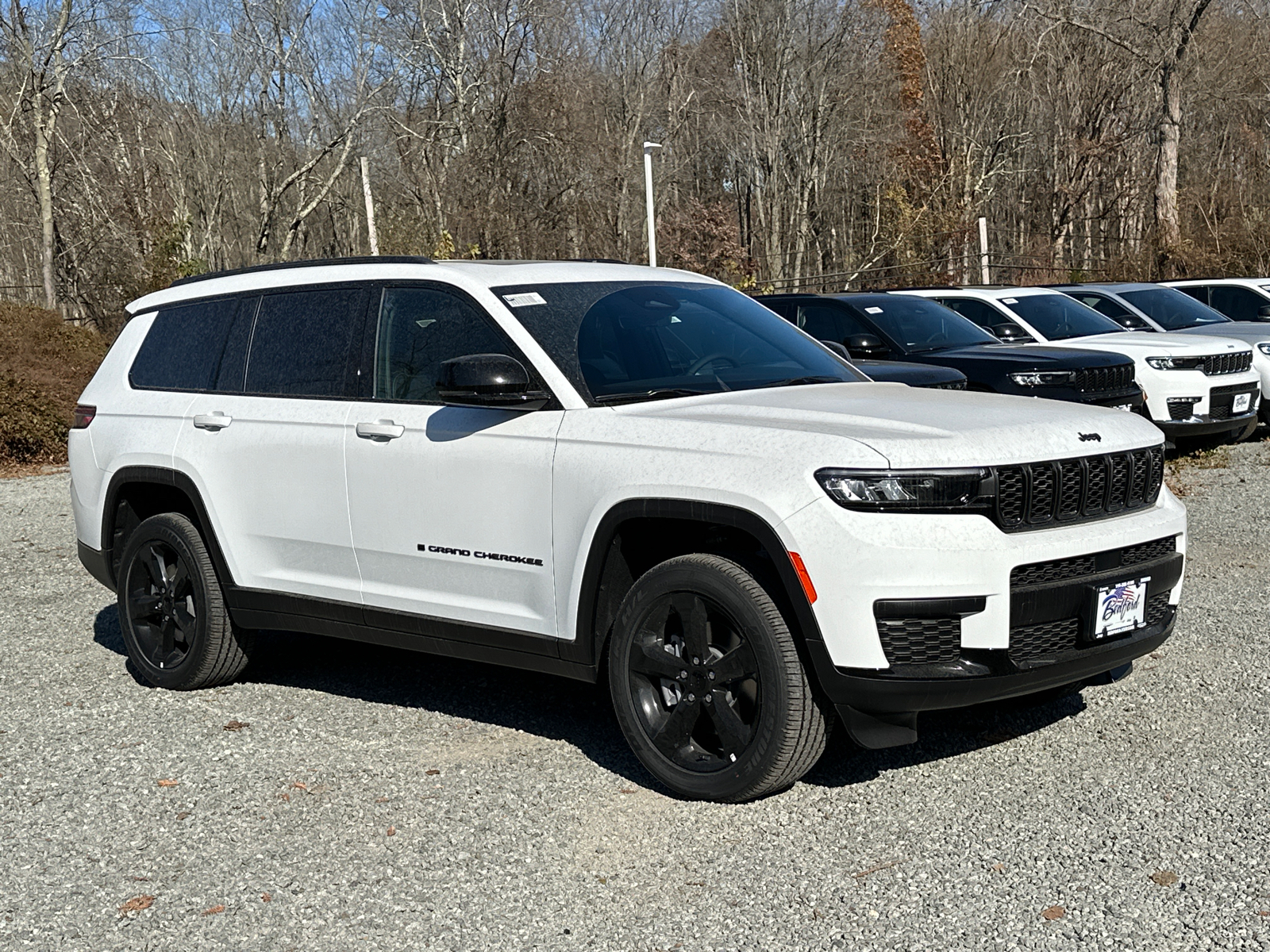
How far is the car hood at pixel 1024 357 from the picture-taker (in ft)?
38.3

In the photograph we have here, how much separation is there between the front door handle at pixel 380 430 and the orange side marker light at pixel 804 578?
6.02ft

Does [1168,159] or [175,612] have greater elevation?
[1168,159]

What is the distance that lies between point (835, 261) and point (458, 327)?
42017 millimetres

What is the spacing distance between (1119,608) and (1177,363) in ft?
30.5

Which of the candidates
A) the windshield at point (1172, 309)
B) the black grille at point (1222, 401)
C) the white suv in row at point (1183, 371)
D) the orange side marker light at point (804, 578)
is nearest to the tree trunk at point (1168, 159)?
the windshield at point (1172, 309)

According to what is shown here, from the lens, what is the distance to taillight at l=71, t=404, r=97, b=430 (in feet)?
22.6

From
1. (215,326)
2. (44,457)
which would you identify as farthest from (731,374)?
(44,457)

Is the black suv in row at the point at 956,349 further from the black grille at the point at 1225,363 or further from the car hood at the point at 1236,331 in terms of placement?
the car hood at the point at 1236,331

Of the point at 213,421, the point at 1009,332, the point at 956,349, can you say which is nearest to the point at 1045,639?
the point at 213,421

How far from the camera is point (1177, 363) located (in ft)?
42.8

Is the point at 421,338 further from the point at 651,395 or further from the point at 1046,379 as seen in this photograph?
the point at 1046,379

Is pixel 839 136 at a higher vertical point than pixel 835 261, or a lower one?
higher

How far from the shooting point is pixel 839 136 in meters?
45.3

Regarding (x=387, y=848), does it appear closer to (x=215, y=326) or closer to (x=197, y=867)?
(x=197, y=867)
